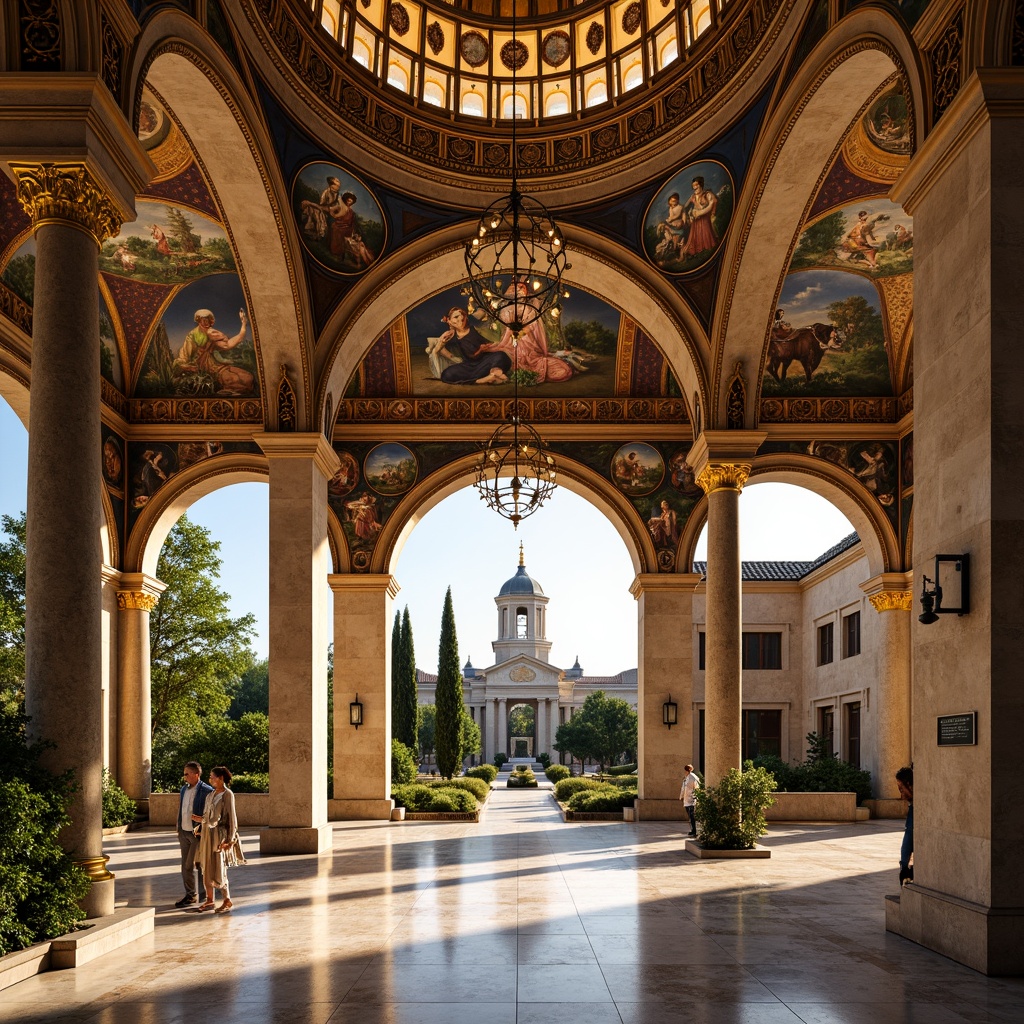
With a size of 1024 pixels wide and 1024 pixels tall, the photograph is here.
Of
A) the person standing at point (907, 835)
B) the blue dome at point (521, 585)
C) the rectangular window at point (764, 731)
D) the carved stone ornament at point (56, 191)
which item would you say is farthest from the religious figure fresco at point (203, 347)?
the blue dome at point (521, 585)

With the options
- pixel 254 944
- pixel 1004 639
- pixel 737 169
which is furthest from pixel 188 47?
pixel 1004 639

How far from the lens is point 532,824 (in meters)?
25.4

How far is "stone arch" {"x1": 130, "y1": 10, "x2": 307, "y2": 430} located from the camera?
12.7 meters

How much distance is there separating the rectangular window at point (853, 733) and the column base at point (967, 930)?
907 inches

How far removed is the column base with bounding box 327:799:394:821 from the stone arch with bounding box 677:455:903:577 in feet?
31.5

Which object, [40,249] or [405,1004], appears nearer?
[405,1004]

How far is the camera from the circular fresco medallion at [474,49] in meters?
19.8

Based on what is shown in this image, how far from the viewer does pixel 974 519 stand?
29.8 feet

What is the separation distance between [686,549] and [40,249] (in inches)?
762

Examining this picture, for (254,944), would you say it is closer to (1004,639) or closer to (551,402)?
(1004,639)

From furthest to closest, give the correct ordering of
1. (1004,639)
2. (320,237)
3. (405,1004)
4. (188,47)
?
1. (320,237)
2. (188,47)
3. (1004,639)
4. (405,1004)

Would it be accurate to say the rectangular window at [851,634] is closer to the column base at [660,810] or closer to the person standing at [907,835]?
the column base at [660,810]

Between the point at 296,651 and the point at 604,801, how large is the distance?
38.2 feet

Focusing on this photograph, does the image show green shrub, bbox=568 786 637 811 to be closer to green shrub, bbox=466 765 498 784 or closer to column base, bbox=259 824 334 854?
column base, bbox=259 824 334 854
